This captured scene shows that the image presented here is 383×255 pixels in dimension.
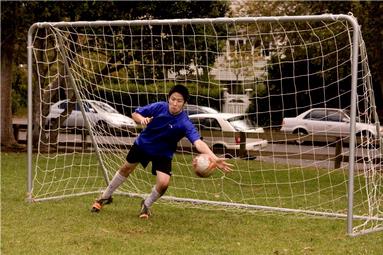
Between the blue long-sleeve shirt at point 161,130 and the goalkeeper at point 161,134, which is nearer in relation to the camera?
the goalkeeper at point 161,134

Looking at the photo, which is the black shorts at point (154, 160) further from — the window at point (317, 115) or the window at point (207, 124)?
the window at point (317, 115)

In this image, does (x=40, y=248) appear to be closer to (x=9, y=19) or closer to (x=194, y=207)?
(x=194, y=207)

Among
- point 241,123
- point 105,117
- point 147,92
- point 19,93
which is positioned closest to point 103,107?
point 105,117

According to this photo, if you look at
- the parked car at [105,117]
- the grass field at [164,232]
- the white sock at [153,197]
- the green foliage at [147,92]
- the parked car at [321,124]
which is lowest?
the grass field at [164,232]

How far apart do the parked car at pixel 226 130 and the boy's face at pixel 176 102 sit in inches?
169

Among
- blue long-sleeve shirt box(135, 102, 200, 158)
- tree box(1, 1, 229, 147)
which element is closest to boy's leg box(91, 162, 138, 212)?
blue long-sleeve shirt box(135, 102, 200, 158)

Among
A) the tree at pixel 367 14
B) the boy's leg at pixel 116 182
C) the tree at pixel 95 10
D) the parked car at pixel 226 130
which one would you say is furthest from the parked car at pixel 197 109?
the boy's leg at pixel 116 182

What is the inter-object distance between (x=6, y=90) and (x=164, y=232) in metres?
12.6

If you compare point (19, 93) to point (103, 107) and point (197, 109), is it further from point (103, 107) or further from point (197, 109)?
point (103, 107)

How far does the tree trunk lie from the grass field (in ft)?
31.7

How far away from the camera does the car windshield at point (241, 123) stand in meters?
13.9

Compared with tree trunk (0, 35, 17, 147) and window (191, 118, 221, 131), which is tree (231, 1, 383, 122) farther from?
tree trunk (0, 35, 17, 147)

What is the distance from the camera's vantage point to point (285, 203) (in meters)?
10.7

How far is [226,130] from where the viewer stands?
13.7m
